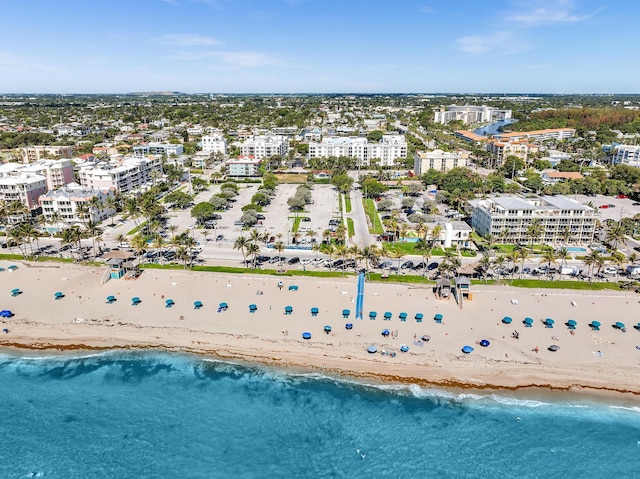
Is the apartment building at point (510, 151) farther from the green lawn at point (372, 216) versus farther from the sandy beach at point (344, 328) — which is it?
the sandy beach at point (344, 328)

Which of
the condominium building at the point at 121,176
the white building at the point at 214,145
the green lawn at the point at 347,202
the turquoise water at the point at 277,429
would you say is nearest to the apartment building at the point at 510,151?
the green lawn at the point at 347,202

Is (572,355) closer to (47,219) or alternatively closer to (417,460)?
(417,460)

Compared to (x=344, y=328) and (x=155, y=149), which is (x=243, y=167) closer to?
(x=155, y=149)

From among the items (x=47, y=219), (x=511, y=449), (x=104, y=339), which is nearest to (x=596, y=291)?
(x=511, y=449)

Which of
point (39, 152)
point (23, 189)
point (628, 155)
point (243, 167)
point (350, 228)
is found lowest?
Answer: point (350, 228)

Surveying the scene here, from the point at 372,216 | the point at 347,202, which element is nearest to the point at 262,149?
the point at 347,202
